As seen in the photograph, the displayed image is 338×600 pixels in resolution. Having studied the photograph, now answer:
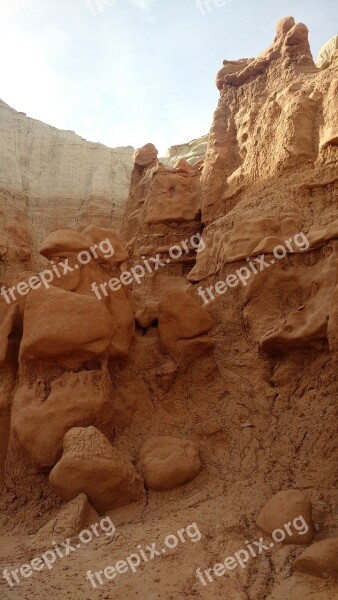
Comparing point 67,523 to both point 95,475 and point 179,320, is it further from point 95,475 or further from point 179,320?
point 179,320

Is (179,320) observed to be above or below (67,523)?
above

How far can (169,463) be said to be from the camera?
4781 mm

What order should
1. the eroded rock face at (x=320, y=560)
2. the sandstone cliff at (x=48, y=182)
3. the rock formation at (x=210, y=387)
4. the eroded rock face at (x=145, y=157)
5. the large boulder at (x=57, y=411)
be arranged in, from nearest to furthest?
the eroded rock face at (x=320, y=560) < the rock formation at (x=210, y=387) < the large boulder at (x=57, y=411) < the eroded rock face at (x=145, y=157) < the sandstone cliff at (x=48, y=182)

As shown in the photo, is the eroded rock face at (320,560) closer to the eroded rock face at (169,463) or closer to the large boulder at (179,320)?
the eroded rock face at (169,463)

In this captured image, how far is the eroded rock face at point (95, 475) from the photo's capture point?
14.6 feet

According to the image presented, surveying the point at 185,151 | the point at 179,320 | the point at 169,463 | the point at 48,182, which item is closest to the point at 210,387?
the point at 179,320

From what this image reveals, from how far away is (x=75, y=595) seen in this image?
326cm

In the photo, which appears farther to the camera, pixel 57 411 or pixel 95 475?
pixel 57 411

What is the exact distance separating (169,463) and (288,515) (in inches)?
54.6

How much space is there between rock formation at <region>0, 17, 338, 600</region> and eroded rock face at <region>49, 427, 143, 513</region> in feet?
0.05

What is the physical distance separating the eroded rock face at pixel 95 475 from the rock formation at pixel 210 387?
15 mm

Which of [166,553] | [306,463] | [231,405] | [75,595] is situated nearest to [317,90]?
[231,405]

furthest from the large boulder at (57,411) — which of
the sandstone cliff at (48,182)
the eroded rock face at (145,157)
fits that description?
the sandstone cliff at (48,182)

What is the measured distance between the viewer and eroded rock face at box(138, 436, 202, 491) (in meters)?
4.70
